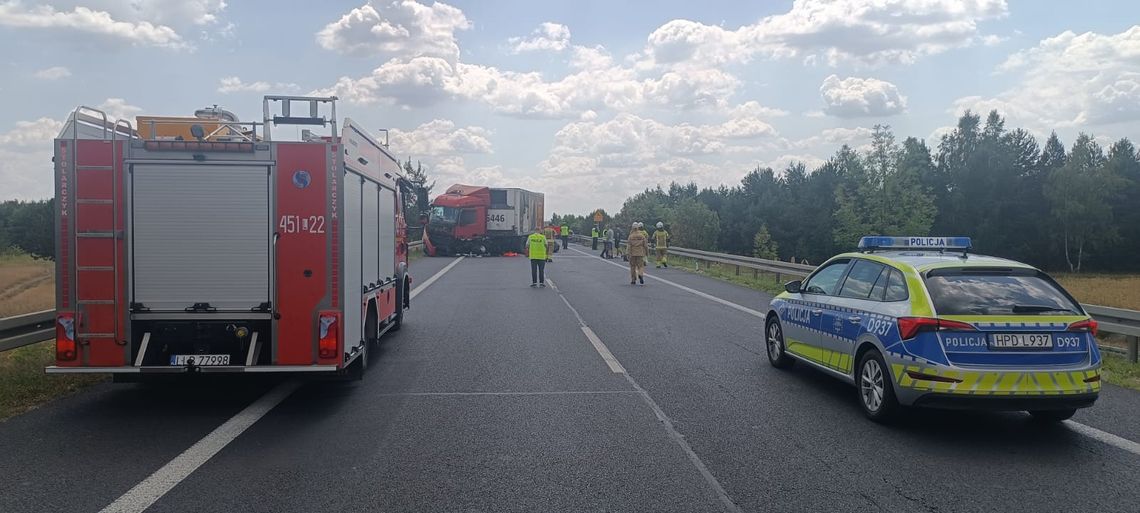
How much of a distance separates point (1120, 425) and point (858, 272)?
2.40m

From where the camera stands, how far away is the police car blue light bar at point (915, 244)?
315 inches

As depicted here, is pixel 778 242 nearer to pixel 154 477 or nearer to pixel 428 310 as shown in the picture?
pixel 428 310

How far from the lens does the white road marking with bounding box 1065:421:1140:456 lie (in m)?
6.20

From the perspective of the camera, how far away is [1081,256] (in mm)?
70188

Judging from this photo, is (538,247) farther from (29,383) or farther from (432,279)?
(29,383)

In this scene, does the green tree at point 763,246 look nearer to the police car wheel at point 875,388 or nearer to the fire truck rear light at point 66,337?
the police car wheel at point 875,388

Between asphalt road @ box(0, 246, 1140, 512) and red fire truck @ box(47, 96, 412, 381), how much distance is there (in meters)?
0.57

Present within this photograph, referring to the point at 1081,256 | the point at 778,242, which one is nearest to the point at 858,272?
the point at 1081,256

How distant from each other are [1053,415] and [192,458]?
6.57 metres

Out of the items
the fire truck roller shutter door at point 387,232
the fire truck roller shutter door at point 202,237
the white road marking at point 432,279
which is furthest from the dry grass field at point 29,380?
the white road marking at point 432,279

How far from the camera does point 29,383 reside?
8.12 meters

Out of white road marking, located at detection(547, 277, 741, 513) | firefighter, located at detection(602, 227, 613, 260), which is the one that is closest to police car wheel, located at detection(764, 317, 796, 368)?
white road marking, located at detection(547, 277, 741, 513)

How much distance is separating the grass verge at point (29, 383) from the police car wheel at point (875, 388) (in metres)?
7.11

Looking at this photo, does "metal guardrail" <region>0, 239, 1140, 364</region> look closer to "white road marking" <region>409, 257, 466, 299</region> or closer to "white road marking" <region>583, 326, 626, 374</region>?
"white road marking" <region>583, 326, 626, 374</region>
